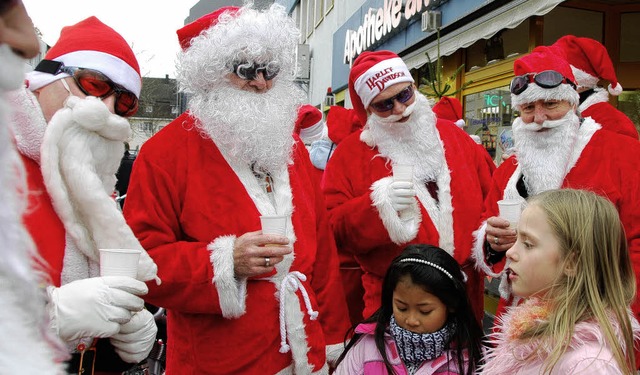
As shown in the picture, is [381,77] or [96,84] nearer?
[96,84]

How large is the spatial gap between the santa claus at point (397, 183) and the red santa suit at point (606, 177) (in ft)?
0.60

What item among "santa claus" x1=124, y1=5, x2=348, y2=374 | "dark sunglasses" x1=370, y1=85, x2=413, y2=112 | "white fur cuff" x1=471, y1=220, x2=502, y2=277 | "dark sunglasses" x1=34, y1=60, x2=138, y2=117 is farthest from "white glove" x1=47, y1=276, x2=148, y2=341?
"dark sunglasses" x1=370, y1=85, x2=413, y2=112

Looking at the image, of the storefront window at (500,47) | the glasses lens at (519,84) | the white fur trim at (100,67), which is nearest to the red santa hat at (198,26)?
the white fur trim at (100,67)

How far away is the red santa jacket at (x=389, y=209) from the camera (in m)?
2.93

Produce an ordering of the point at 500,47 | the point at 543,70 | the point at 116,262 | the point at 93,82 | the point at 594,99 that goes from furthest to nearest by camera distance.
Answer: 1. the point at 500,47
2. the point at 594,99
3. the point at 543,70
4. the point at 93,82
5. the point at 116,262

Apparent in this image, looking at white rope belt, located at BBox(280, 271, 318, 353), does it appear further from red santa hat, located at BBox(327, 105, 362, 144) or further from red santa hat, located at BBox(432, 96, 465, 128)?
red santa hat, located at BBox(432, 96, 465, 128)

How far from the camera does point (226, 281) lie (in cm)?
225

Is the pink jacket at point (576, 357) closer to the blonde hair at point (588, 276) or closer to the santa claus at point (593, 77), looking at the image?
the blonde hair at point (588, 276)

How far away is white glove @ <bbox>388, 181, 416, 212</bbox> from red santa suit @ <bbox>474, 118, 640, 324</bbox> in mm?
417

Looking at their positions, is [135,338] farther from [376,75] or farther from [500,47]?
[500,47]

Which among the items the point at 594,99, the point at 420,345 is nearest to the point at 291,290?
the point at 420,345

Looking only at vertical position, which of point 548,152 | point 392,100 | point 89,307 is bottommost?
point 89,307

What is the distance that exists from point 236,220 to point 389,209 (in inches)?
31.1

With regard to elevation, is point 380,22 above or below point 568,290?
above
